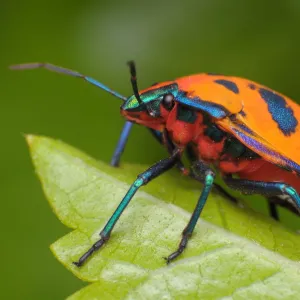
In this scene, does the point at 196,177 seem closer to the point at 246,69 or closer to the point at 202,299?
the point at 202,299

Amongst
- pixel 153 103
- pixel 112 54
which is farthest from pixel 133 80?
pixel 112 54

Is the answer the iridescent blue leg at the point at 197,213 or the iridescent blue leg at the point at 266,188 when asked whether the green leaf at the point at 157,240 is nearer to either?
the iridescent blue leg at the point at 197,213

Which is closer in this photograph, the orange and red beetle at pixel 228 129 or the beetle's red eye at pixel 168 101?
the orange and red beetle at pixel 228 129

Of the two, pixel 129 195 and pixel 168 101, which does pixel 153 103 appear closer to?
pixel 168 101

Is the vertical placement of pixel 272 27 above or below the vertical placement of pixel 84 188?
above

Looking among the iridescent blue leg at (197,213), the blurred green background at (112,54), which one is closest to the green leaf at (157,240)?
the iridescent blue leg at (197,213)

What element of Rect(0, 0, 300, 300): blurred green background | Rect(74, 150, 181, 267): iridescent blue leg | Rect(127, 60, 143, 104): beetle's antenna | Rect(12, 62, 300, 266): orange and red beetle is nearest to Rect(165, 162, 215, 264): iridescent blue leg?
Rect(12, 62, 300, 266): orange and red beetle

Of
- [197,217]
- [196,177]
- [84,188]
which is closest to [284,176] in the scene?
[196,177]
